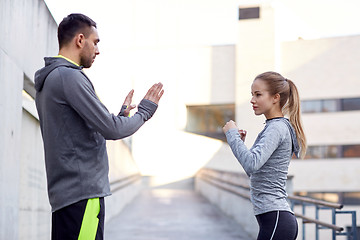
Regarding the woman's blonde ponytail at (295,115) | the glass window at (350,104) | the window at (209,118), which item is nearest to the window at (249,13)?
the window at (209,118)

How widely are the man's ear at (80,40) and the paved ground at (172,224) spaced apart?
6654 mm

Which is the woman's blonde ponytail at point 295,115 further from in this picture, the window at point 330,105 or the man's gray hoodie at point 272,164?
Result: the window at point 330,105

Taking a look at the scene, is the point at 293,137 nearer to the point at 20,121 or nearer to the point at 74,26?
the point at 74,26

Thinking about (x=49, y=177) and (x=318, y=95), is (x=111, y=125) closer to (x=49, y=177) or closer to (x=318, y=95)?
(x=49, y=177)

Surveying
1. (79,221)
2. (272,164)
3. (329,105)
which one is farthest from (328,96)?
(79,221)

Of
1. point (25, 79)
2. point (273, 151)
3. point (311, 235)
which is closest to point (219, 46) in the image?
point (311, 235)

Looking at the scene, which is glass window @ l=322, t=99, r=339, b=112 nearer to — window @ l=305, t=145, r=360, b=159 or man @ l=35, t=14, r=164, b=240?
window @ l=305, t=145, r=360, b=159

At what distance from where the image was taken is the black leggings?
2.65 m

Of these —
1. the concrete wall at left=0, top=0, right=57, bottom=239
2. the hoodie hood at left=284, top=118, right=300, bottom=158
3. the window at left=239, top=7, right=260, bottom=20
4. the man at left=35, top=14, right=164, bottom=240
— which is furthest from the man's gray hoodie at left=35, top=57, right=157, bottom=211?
the window at left=239, top=7, right=260, bottom=20

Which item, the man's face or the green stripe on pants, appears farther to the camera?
the man's face

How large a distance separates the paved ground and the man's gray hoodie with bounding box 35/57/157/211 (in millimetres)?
6619

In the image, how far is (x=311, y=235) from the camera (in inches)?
1188

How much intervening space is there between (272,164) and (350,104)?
3175 centimetres

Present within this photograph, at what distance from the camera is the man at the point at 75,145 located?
2.26 m
